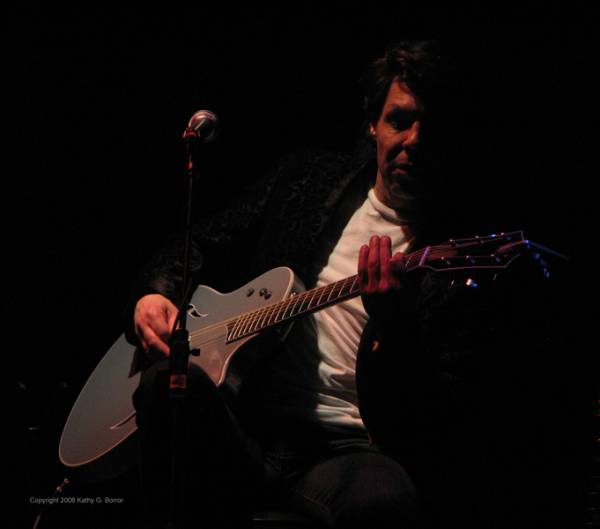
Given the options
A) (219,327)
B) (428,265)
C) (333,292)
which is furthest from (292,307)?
(428,265)

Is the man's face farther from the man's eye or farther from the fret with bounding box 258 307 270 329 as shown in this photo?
the fret with bounding box 258 307 270 329

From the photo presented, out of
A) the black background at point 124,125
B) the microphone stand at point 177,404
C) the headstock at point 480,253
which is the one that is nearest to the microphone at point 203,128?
the microphone stand at point 177,404

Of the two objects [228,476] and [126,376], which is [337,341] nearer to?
[228,476]

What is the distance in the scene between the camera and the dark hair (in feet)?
6.74

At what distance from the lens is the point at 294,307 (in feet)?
6.12

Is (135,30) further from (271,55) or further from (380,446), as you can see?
(380,446)

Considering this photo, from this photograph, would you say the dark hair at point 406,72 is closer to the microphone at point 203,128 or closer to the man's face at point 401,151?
the man's face at point 401,151

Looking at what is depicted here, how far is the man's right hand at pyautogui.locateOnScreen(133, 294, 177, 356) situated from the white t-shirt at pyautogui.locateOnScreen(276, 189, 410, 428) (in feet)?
1.24

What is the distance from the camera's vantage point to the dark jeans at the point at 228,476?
151 centimetres

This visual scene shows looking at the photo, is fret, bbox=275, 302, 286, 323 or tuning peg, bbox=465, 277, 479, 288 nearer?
tuning peg, bbox=465, 277, 479, 288

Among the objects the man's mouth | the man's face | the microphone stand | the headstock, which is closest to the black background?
the man's face

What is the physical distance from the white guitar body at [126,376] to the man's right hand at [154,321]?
0.09 m

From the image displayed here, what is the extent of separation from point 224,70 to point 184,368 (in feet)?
5.08

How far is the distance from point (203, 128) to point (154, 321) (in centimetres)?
67
